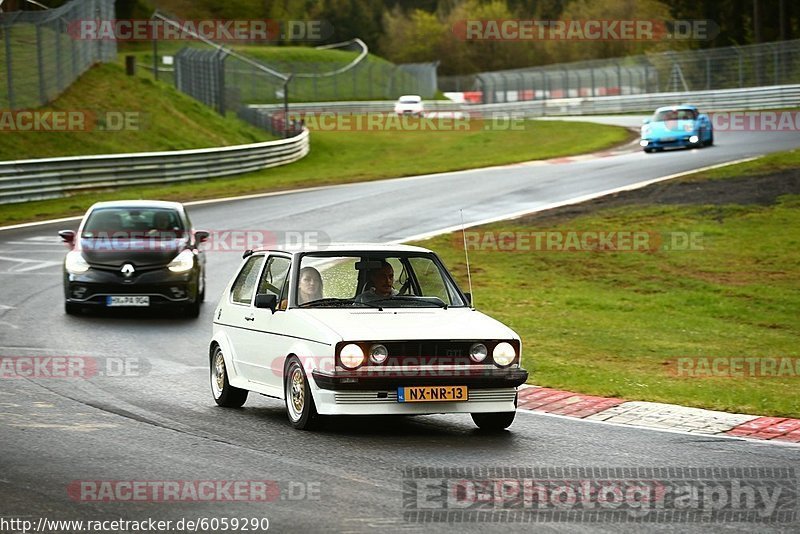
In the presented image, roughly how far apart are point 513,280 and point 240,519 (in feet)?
49.1

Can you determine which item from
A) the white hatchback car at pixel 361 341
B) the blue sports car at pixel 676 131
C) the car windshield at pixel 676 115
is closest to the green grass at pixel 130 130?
the blue sports car at pixel 676 131

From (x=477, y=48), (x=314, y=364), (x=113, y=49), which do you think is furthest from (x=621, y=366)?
(x=477, y=48)

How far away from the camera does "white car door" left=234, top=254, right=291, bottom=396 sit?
34.1ft

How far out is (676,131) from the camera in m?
40.7

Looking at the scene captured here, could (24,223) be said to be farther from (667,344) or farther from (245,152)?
(667,344)

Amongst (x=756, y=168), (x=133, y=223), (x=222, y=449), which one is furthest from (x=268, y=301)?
(x=756, y=168)

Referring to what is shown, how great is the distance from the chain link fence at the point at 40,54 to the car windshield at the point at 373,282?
28.3m

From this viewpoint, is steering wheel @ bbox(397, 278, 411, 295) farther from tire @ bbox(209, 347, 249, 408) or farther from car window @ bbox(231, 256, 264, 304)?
tire @ bbox(209, 347, 249, 408)

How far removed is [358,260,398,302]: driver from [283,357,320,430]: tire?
0.88m

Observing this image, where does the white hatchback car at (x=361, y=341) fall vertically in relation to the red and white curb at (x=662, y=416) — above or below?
above

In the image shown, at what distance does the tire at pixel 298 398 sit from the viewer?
9734 millimetres

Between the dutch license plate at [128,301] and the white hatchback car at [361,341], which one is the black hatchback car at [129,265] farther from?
the white hatchback car at [361,341]

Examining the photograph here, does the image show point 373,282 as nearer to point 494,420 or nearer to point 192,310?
point 494,420

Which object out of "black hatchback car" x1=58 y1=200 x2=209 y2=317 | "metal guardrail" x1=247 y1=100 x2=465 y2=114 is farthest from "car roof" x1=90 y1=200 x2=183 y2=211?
"metal guardrail" x1=247 y1=100 x2=465 y2=114
